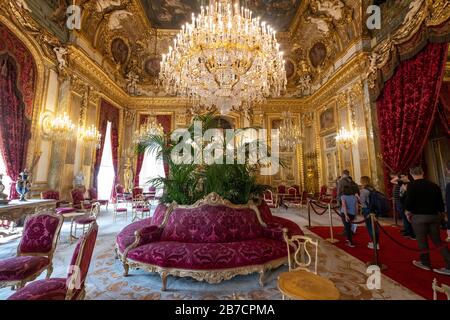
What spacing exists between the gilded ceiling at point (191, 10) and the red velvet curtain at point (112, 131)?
4391 millimetres

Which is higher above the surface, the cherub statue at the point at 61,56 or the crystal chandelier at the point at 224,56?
the cherub statue at the point at 61,56

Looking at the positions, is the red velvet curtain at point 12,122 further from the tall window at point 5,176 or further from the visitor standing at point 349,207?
the visitor standing at point 349,207

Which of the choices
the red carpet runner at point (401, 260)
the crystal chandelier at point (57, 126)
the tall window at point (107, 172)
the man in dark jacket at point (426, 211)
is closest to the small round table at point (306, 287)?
the red carpet runner at point (401, 260)

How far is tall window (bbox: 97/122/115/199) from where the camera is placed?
8.88 metres

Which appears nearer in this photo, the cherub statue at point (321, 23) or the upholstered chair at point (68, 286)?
the upholstered chair at point (68, 286)

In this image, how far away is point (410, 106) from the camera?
17.0 feet

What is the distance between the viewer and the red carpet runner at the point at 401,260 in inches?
97.5

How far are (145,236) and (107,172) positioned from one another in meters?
7.68

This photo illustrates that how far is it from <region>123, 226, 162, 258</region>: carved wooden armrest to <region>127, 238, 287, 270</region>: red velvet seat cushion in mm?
73

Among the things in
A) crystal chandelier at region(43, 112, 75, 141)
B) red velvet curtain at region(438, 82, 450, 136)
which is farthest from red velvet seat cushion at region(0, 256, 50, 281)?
red velvet curtain at region(438, 82, 450, 136)

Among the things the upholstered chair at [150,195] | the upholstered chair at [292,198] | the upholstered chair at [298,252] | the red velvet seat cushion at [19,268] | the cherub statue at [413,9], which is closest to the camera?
the red velvet seat cushion at [19,268]

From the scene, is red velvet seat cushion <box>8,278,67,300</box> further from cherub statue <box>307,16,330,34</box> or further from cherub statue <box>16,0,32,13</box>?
cherub statue <box>307,16,330,34</box>

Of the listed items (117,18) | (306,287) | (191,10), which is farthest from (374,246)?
(117,18)
